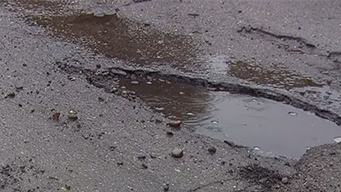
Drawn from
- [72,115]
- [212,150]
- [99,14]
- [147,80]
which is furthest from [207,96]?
[99,14]

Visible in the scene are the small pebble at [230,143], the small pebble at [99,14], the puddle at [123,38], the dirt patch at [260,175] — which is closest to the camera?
the dirt patch at [260,175]

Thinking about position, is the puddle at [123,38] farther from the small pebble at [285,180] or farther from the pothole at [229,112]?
the small pebble at [285,180]

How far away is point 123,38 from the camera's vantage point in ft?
18.6

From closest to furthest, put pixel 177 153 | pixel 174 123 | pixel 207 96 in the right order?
1. pixel 177 153
2. pixel 174 123
3. pixel 207 96

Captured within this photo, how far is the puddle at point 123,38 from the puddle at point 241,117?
487 millimetres

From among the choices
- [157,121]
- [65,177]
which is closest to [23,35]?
[157,121]

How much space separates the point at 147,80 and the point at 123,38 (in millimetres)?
980

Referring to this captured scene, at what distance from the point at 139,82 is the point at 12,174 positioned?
5.23ft

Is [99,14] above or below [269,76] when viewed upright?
below

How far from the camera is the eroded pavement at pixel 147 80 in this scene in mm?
3578

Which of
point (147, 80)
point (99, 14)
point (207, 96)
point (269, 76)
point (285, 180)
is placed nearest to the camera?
point (285, 180)

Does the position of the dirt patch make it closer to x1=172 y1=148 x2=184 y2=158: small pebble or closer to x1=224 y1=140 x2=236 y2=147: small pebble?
x1=224 y1=140 x2=236 y2=147: small pebble

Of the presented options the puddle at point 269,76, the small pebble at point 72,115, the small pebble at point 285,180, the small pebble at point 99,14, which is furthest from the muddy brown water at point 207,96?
the small pebble at point 72,115

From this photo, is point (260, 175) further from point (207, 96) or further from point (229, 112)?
point (207, 96)
